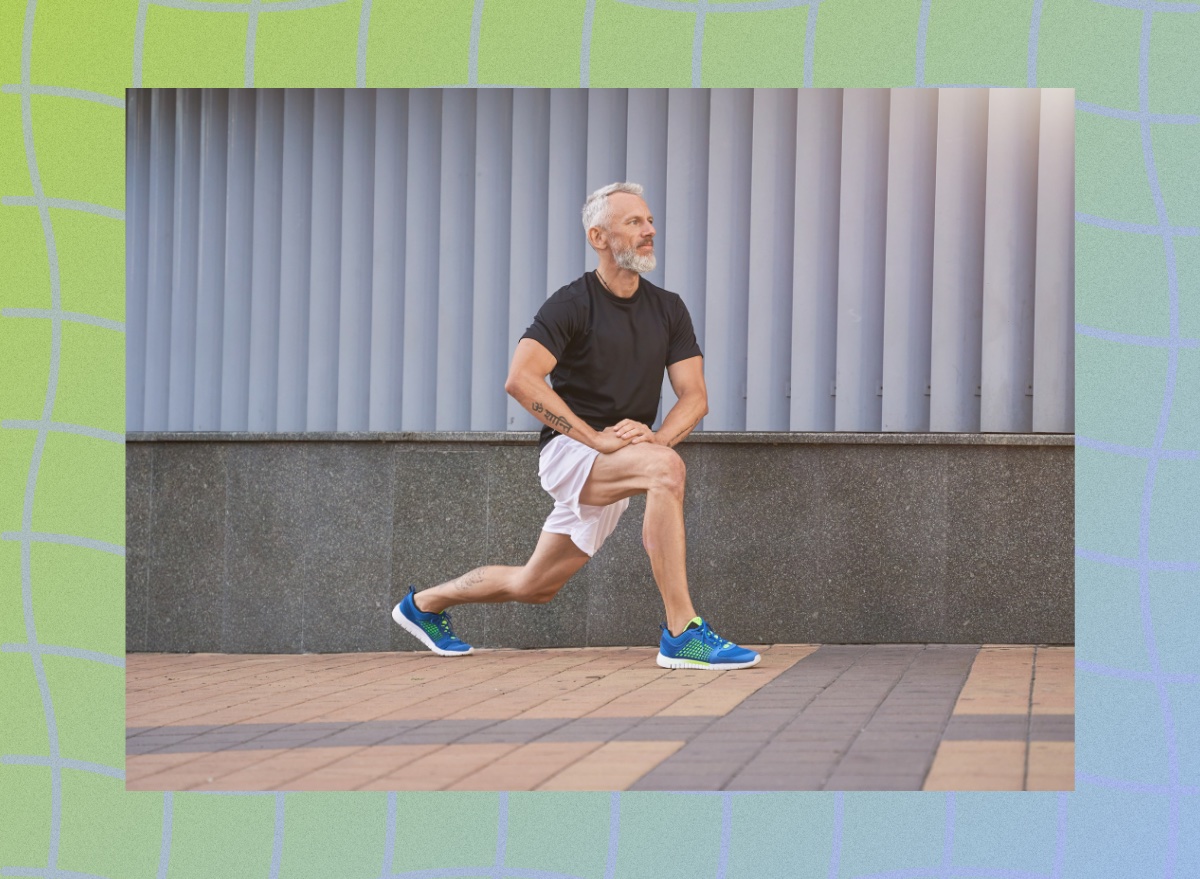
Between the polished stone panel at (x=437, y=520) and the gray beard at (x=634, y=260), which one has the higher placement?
the gray beard at (x=634, y=260)

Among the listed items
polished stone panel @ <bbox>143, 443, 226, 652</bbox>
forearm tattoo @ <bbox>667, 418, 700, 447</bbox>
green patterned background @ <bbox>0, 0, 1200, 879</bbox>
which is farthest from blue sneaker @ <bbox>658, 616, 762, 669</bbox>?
polished stone panel @ <bbox>143, 443, 226, 652</bbox>

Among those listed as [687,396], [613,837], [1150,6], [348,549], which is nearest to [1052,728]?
[613,837]

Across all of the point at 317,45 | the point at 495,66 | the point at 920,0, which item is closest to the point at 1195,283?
the point at 920,0

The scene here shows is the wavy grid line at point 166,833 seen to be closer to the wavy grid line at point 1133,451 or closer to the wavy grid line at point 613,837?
the wavy grid line at point 613,837

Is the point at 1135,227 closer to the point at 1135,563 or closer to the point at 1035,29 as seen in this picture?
the point at 1035,29

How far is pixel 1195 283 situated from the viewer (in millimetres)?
3404

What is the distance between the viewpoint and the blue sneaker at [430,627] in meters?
6.07

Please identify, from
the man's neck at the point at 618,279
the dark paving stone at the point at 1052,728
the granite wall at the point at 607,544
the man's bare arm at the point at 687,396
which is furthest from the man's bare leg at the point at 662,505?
the dark paving stone at the point at 1052,728

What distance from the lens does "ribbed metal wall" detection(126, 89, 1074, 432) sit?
21.3 ft

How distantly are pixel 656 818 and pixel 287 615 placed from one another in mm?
3736

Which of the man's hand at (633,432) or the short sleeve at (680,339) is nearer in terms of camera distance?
the man's hand at (633,432)
